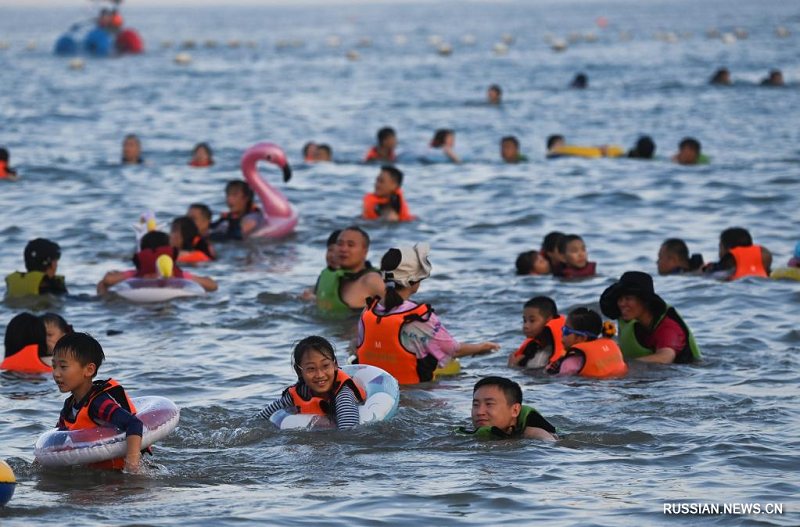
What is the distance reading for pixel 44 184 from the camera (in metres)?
21.0

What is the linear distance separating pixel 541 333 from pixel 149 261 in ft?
15.4

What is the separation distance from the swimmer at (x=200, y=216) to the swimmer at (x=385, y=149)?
7644mm

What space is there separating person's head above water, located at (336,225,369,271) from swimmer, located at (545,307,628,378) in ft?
7.84

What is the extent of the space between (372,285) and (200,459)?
→ 3678 mm

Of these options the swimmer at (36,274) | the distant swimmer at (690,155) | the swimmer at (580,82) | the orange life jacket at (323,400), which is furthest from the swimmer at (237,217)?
the swimmer at (580,82)

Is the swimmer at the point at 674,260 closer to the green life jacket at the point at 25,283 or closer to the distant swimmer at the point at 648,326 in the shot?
the distant swimmer at the point at 648,326

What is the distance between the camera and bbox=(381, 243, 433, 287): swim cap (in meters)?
9.44

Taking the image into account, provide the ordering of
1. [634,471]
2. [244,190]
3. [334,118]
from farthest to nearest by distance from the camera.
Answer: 1. [334,118]
2. [244,190]
3. [634,471]

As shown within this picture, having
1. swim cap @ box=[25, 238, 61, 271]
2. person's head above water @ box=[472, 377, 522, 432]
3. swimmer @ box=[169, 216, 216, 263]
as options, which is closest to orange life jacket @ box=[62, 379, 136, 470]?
person's head above water @ box=[472, 377, 522, 432]

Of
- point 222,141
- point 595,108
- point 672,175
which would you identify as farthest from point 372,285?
point 595,108

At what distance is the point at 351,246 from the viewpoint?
11312 mm

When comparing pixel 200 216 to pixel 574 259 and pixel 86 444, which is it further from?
pixel 86 444

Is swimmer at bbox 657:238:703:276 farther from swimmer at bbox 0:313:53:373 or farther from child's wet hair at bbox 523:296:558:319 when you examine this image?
swimmer at bbox 0:313:53:373

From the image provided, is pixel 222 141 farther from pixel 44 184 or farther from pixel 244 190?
pixel 244 190
